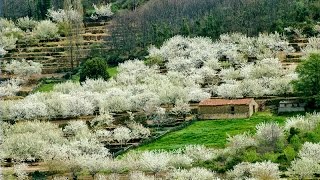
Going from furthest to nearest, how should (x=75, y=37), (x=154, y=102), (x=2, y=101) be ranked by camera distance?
1. (x=75, y=37)
2. (x=2, y=101)
3. (x=154, y=102)

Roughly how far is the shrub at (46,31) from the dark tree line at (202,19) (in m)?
8.09

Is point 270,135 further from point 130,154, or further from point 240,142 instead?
point 130,154

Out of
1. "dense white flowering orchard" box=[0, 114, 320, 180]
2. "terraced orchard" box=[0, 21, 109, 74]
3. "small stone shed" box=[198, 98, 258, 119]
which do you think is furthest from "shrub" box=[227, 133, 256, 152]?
"terraced orchard" box=[0, 21, 109, 74]

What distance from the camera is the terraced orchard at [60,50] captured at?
384 ft

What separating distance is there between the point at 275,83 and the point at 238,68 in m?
11.7

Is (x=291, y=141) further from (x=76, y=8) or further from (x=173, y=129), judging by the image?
(x=76, y=8)

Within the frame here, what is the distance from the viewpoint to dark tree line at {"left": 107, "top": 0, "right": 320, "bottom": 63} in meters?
113

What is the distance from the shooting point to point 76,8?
124 meters

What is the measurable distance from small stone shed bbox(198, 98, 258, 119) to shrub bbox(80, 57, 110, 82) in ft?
65.7

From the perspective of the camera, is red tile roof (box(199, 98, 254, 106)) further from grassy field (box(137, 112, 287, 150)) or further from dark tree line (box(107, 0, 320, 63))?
dark tree line (box(107, 0, 320, 63))

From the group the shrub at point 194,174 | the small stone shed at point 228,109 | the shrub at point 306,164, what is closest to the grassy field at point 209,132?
the small stone shed at point 228,109

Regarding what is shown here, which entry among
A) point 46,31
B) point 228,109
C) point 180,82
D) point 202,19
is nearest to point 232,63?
point 180,82

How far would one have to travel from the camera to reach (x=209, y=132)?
3204 inches

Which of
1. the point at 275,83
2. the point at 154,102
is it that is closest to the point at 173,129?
the point at 154,102
